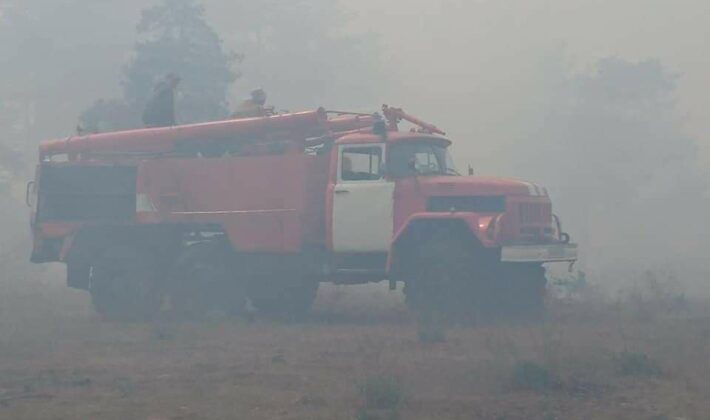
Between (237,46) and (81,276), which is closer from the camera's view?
(81,276)

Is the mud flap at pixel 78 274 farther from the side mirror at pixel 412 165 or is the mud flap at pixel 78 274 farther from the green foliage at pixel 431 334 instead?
the green foliage at pixel 431 334

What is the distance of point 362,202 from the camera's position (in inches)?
696

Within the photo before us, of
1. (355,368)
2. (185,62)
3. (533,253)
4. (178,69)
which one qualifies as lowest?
(355,368)

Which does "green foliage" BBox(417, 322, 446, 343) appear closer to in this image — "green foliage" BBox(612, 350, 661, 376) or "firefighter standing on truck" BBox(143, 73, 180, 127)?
"green foliage" BBox(612, 350, 661, 376)

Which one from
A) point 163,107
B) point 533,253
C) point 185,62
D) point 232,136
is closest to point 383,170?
point 533,253

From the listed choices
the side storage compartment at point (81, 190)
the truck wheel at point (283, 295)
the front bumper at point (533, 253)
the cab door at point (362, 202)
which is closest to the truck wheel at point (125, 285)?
the side storage compartment at point (81, 190)

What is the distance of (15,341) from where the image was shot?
15250 millimetres

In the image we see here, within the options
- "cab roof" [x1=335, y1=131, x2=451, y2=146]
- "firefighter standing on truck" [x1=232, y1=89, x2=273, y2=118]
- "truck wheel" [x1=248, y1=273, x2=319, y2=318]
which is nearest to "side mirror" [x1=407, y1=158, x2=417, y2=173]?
"cab roof" [x1=335, y1=131, x2=451, y2=146]

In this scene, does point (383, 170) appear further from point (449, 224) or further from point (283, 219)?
point (283, 219)

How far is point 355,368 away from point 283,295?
6.90 meters

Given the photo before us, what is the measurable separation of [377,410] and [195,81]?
2921 centimetres

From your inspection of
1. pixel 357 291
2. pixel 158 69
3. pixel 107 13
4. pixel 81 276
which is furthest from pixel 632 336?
pixel 107 13

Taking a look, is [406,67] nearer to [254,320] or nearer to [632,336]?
[254,320]

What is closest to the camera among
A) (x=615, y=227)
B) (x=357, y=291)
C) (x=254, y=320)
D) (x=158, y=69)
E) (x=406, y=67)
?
(x=254, y=320)
